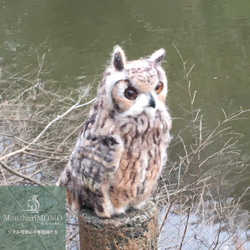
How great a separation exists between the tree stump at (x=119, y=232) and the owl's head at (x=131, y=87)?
405 mm

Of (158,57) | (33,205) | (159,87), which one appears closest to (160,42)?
(33,205)

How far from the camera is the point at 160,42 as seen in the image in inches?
426

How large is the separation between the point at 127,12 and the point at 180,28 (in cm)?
260

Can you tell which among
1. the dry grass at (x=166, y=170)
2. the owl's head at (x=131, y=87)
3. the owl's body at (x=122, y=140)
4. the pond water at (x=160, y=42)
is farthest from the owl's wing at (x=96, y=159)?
the pond water at (x=160, y=42)

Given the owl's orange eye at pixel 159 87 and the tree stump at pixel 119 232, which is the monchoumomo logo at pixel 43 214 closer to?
the tree stump at pixel 119 232

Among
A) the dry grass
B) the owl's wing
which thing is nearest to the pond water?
the dry grass

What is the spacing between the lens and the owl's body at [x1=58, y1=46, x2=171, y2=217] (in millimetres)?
1593

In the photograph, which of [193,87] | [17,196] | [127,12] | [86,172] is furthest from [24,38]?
[86,172]

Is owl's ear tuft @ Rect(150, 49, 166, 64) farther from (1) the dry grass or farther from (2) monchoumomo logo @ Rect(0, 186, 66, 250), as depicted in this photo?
(1) the dry grass

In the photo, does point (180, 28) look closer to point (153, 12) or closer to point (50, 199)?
point (153, 12)

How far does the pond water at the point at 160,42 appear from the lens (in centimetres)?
786

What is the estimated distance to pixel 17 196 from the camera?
276cm

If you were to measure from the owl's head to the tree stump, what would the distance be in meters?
0.41

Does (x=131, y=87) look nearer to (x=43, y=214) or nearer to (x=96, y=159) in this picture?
(x=96, y=159)
